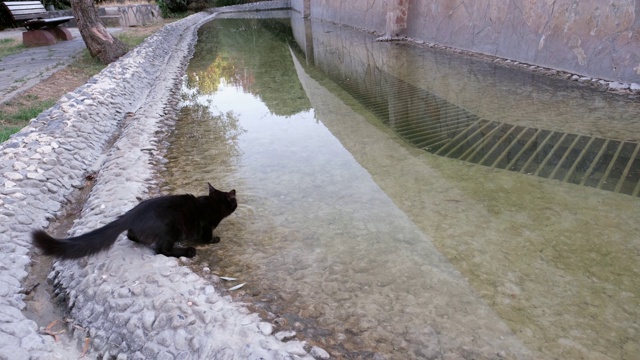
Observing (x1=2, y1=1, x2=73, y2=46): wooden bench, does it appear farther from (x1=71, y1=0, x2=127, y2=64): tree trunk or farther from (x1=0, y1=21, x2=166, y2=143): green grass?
(x1=0, y1=21, x2=166, y2=143): green grass

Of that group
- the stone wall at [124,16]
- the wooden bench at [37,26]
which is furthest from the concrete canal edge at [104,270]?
the stone wall at [124,16]

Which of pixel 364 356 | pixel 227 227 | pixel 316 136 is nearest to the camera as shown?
pixel 364 356

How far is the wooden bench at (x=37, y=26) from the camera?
12328mm

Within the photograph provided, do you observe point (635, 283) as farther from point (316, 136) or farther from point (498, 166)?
point (316, 136)

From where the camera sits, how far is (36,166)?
4113mm

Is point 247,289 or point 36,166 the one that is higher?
point 36,166

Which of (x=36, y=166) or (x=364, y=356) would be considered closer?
(x=364, y=356)

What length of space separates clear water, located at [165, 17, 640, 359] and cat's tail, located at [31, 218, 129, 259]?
61 centimetres

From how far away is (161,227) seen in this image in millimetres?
2807

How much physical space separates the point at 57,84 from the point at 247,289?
23.1 ft

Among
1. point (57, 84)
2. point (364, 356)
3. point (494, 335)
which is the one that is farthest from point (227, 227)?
point (57, 84)

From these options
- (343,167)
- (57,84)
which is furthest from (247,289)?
(57,84)

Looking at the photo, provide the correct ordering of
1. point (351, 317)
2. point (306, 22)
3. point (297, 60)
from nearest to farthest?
point (351, 317), point (297, 60), point (306, 22)

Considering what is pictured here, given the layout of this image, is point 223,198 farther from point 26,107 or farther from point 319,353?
point 26,107
